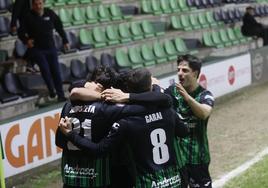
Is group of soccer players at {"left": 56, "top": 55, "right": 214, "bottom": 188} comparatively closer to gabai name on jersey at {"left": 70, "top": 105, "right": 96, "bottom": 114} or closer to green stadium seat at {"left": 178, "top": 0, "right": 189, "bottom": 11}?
gabai name on jersey at {"left": 70, "top": 105, "right": 96, "bottom": 114}

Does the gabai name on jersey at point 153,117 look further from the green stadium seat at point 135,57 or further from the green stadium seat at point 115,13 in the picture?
the green stadium seat at point 115,13

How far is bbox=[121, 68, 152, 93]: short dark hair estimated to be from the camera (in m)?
3.90

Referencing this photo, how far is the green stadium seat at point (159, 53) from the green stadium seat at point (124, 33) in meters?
0.90

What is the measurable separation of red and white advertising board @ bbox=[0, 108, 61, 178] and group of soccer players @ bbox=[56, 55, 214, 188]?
3.61 meters

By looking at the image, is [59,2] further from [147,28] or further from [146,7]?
[146,7]

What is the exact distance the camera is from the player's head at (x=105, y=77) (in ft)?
13.5

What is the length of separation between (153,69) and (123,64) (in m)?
1.24

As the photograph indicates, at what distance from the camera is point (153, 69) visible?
14.4 metres

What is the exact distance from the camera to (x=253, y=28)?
64.1 ft

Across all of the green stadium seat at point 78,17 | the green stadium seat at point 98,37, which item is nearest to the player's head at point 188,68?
the green stadium seat at point 98,37

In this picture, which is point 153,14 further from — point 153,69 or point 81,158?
point 81,158

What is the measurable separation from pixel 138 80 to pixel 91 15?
10.6 m

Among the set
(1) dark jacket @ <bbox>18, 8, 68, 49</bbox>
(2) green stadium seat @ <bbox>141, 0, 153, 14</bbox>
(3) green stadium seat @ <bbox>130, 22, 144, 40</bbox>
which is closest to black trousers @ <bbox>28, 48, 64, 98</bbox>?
(1) dark jacket @ <bbox>18, 8, 68, 49</bbox>

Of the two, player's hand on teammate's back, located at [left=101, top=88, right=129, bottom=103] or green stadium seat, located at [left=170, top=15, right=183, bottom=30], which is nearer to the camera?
player's hand on teammate's back, located at [left=101, top=88, right=129, bottom=103]
